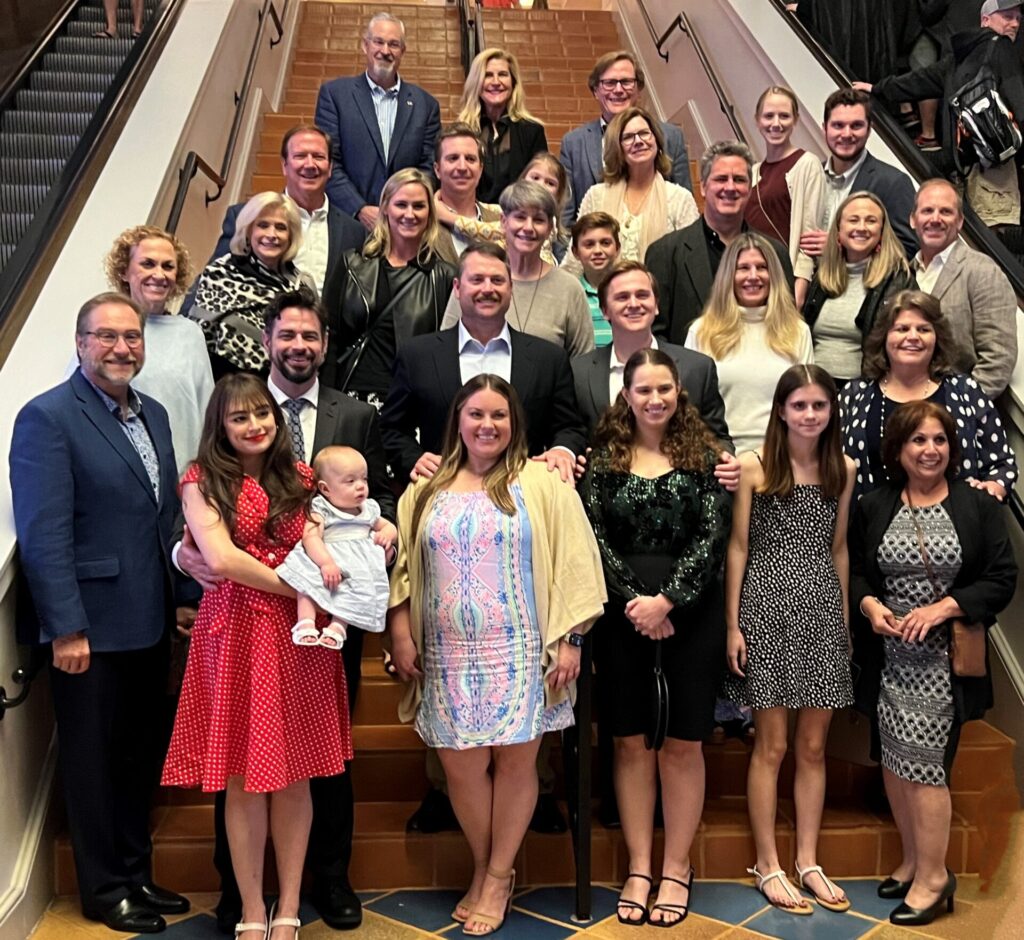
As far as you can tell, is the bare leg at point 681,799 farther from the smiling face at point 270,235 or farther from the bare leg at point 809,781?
the smiling face at point 270,235

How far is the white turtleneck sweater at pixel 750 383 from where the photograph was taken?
425 centimetres

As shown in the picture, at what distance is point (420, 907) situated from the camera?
12.6ft

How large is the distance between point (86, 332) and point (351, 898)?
1.75 m

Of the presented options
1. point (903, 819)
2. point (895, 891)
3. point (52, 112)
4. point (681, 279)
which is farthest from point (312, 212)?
point (52, 112)

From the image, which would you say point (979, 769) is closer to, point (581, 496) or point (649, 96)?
point (581, 496)

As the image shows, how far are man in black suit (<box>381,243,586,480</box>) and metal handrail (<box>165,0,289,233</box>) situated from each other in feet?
6.68

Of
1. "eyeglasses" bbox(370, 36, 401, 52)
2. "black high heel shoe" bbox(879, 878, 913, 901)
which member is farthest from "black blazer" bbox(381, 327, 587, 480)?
"eyeglasses" bbox(370, 36, 401, 52)

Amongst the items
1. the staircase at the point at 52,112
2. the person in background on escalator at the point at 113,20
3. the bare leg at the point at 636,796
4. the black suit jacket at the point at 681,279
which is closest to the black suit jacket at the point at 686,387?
the black suit jacket at the point at 681,279

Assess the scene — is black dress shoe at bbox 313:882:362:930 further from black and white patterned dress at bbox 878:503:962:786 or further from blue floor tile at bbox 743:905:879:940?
black and white patterned dress at bbox 878:503:962:786

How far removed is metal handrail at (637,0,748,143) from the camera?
25.2ft

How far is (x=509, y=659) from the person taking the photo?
12.0 ft

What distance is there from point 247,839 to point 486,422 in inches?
50.6

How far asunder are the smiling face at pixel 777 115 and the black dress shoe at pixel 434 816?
2.86 m

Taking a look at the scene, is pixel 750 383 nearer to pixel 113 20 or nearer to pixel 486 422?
pixel 486 422
